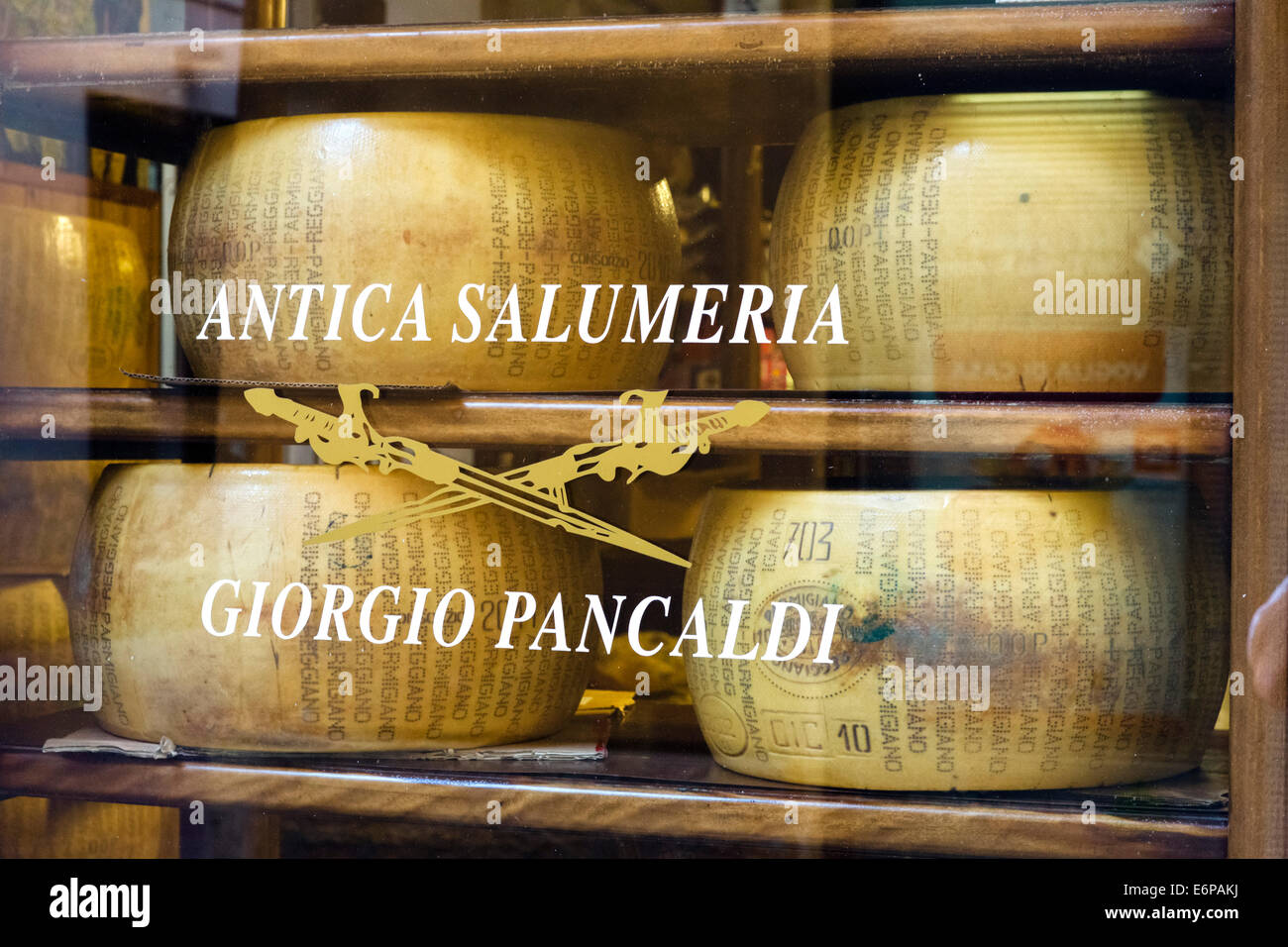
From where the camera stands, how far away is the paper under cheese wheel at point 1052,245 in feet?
2.60

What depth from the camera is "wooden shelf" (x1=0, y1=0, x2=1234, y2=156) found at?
790 millimetres

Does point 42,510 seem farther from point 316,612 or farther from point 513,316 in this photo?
point 513,316

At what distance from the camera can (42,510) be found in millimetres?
946

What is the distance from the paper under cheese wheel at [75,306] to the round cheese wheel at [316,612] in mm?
145

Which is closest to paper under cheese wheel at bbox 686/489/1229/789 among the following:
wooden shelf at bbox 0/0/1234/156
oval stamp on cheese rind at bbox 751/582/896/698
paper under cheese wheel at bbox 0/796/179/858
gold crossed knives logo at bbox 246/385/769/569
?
oval stamp on cheese rind at bbox 751/582/896/698

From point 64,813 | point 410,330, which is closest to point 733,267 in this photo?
point 410,330

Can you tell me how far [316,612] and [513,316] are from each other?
0.24 meters

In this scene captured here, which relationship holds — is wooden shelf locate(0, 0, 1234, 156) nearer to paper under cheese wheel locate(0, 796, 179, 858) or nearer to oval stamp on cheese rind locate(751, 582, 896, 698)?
oval stamp on cheese rind locate(751, 582, 896, 698)

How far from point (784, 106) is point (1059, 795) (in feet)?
1.61

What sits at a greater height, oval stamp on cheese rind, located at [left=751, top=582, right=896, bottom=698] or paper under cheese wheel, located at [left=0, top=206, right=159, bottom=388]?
paper under cheese wheel, located at [left=0, top=206, right=159, bottom=388]

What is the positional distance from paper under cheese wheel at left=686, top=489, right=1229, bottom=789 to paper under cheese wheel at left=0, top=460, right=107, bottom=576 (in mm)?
491

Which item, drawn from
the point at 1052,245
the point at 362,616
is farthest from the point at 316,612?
the point at 1052,245

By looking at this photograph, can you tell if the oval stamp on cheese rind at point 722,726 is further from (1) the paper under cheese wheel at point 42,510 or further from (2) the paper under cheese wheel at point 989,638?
(1) the paper under cheese wheel at point 42,510

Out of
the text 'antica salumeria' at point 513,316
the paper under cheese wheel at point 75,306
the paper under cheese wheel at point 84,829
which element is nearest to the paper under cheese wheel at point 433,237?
the text 'antica salumeria' at point 513,316
